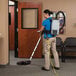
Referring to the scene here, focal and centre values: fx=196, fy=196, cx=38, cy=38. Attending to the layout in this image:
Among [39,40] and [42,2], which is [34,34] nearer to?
[39,40]

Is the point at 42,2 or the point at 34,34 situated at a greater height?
the point at 42,2

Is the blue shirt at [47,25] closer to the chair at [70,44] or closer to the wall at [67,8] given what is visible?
the chair at [70,44]

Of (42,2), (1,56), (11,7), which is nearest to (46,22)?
(1,56)

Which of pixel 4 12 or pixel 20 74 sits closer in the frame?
pixel 20 74

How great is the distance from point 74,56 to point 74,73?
2.10 m

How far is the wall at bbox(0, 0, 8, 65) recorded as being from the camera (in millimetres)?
5477

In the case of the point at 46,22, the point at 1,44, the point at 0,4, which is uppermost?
the point at 0,4

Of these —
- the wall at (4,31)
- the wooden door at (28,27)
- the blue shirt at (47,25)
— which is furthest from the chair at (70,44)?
the wall at (4,31)

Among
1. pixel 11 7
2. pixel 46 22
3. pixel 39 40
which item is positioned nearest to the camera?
pixel 46 22

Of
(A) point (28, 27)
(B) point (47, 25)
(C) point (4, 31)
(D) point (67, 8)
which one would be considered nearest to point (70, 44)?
(D) point (67, 8)

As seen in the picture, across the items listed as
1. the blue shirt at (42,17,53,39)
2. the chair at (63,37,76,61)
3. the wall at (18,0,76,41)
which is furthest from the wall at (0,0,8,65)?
the chair at (63,37,76,61)

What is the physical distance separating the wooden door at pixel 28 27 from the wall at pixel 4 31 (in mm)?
1545

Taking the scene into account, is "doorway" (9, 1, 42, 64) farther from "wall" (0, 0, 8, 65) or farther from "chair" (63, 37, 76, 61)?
"wall" (0, 0, 8, 65)

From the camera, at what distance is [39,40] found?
22.9ft
